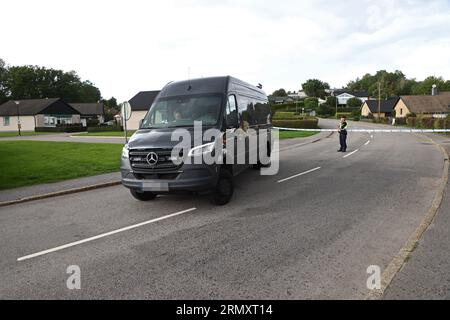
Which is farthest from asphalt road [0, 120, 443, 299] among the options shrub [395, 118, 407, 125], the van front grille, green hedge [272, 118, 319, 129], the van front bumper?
shrub [395, 118, 407, 125]

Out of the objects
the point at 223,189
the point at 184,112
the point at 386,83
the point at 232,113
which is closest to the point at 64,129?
the point at 184,112

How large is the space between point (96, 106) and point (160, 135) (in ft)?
294

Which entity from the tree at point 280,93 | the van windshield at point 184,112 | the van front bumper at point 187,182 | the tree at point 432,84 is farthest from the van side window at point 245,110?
the tree at point 280,93

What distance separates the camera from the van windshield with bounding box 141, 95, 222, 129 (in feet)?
23.1

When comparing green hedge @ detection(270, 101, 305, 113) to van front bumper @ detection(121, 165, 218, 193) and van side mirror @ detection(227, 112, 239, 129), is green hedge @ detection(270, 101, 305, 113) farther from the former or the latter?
van front bumper @ detection(121, 165, 218, 193)

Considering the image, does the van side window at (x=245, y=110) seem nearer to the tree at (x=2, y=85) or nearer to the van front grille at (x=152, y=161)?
the van front grille at (x=152, y=161)

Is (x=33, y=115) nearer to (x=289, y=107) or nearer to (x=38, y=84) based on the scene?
(x=38, y=84)

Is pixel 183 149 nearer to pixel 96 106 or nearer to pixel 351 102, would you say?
pixel 96 106

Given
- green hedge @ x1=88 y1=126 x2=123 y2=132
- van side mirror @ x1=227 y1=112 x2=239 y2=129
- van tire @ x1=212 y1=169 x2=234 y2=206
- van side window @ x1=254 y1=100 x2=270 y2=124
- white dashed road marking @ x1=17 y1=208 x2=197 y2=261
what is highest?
van side window @ x1=254 y1=100 x2=270 y2=124

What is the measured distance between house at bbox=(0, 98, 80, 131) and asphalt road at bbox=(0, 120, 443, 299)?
59180 mm

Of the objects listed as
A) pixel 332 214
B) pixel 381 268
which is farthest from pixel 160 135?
pixel 381 268

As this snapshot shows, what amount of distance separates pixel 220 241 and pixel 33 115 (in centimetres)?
6424

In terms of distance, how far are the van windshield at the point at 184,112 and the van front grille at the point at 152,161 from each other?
1.01 m

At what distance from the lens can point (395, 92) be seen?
414ft
